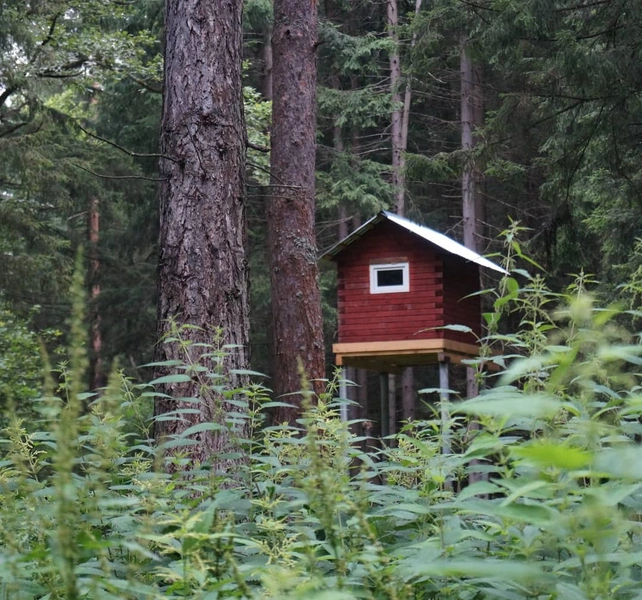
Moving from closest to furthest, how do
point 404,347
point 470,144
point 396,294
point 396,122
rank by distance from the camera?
point 404,347, point 396,294, point 470,144, point 396,122

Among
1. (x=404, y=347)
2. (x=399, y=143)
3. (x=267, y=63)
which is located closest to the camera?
(x=404, y=347)

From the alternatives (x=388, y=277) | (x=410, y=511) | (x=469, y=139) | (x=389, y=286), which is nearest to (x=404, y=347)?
(x=389, y=286)

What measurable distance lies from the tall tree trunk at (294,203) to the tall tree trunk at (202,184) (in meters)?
4.44

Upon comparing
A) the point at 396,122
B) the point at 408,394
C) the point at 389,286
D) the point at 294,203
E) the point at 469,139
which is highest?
the point at 396,122

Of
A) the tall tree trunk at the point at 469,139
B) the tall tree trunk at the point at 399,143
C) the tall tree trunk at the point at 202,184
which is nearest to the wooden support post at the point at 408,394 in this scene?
the tall tree trunk at the point at 399,143

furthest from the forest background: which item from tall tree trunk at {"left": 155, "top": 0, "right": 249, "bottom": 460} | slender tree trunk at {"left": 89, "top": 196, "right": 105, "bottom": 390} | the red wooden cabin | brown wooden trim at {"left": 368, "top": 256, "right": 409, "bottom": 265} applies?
brown wooden trim at {"left": 368, "top": 256, "right": 409, "bottom": 265}

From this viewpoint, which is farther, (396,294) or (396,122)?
(396,122)

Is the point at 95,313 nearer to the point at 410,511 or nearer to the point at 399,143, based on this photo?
the point at 399,143

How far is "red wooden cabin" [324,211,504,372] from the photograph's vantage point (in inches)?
509

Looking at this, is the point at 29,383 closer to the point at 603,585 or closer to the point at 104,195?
the point at 104,195

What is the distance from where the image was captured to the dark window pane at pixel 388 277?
13.5m

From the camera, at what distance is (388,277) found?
535 inches

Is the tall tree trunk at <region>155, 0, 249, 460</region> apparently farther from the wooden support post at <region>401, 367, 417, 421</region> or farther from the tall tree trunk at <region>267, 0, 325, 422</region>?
the wooden support post at <region>401, 367, 417, 421</region>

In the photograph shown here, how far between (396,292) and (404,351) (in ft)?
3.34
